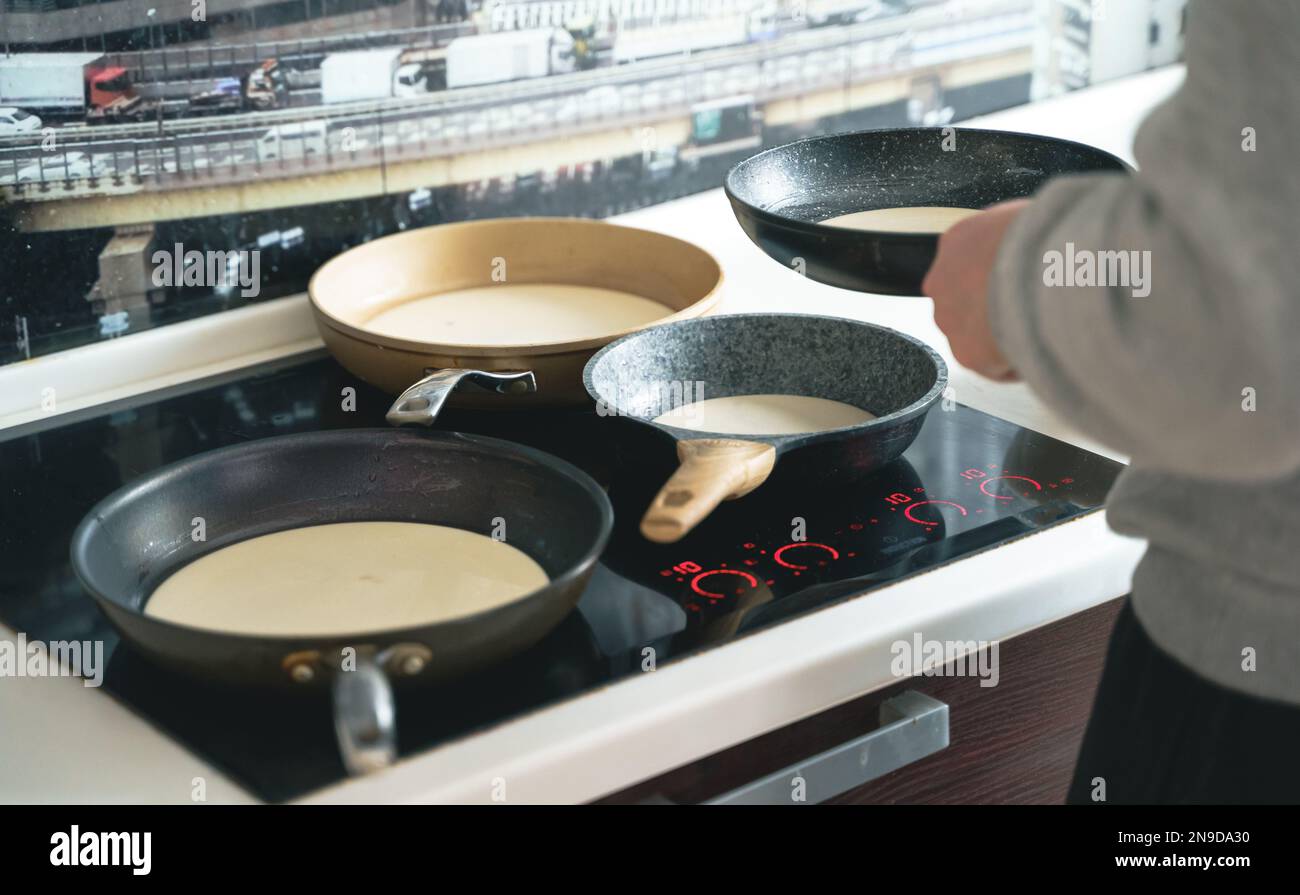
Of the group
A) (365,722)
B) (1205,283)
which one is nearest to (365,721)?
(365,722)

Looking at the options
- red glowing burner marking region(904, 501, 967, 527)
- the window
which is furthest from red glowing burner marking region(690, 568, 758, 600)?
the window

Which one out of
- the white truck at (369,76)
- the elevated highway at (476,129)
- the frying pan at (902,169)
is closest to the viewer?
the frying pan at (902,169)

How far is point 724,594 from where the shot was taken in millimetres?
787

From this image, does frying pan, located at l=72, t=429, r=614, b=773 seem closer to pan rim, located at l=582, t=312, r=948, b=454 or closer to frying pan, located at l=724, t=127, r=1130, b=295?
pan rim, located at l=582, t=312, r=948, b=454

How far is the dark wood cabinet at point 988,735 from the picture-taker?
2.41ft

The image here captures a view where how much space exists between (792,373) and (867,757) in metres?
0.34

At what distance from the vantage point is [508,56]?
128 cm

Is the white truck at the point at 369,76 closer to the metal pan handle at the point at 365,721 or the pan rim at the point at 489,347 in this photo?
the pan rim at the point at 489,347

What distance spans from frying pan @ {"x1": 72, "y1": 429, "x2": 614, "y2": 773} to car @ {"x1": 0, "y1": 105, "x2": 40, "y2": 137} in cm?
36

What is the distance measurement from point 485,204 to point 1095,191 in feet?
2.82

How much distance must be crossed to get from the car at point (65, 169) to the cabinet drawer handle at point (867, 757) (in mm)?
718

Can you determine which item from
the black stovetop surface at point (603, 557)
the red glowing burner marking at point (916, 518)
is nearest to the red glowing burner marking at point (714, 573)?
the black stovetop surface at point (603, 557)
